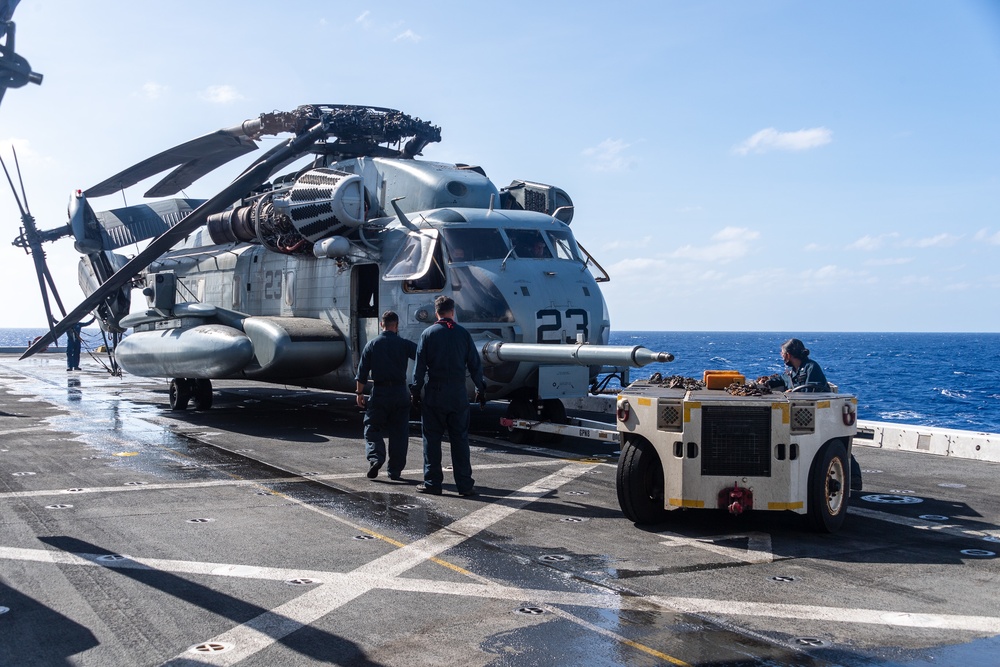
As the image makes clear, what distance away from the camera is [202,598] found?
17.7 feet

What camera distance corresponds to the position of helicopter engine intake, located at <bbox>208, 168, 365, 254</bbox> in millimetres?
13438

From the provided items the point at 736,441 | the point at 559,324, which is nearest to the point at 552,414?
the point at 559,324

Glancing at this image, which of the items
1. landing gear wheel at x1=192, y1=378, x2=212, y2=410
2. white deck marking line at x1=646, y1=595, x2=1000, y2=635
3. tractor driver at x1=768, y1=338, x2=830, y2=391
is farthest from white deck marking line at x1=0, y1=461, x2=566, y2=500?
landing gear wheel at x1=192, y1=378, x2=212, y2=410

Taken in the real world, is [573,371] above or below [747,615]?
above

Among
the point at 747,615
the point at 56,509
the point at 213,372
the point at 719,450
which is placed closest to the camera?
the point at 747,615

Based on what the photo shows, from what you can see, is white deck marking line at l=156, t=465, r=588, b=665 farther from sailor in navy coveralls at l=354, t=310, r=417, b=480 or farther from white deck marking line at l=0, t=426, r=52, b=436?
white deck marking line at l=0, t=426, r=52, b=436

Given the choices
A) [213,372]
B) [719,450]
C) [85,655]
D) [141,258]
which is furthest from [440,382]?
[141,258]

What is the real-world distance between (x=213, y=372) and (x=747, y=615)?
35.8 feet

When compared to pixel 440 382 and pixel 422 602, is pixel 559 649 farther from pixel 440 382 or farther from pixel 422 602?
pixel 440 382

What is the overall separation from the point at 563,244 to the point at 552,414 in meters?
2.65

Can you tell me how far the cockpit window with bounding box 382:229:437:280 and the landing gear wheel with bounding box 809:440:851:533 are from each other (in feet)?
21.3

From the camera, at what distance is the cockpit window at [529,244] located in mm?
12820

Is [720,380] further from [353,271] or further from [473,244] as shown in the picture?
[353,271]

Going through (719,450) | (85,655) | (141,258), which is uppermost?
(141,258)
